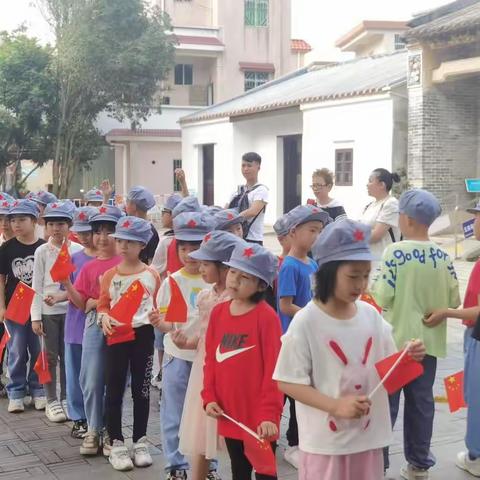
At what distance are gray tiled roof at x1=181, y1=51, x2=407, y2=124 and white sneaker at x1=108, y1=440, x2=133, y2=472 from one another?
14710mm

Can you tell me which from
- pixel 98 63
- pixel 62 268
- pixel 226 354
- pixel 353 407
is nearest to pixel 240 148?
pixel 98 63

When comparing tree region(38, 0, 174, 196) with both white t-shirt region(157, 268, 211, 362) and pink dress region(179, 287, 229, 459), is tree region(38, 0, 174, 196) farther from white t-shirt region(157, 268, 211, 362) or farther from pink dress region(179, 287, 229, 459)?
pink dress region(179, 287, 229, 459)

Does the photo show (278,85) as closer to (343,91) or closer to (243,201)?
(343,91)

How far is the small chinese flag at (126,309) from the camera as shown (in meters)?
4.30

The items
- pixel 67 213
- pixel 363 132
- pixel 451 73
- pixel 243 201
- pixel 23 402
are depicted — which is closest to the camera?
pixel 67 213

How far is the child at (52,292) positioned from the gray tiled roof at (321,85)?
13.7 meters

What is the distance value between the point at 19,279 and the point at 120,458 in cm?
198

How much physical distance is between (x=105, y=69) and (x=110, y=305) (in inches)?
872

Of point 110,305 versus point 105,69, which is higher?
point 105,69

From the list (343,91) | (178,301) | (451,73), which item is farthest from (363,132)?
(178,301)

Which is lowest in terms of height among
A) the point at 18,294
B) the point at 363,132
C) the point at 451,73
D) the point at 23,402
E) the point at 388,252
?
the point at 23,402

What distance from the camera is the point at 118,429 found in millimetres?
4598

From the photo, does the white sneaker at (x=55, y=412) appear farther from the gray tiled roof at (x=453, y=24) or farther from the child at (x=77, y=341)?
the gray tiled roof at (x=453, y=24)

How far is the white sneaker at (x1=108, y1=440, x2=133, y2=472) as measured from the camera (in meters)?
4.53
